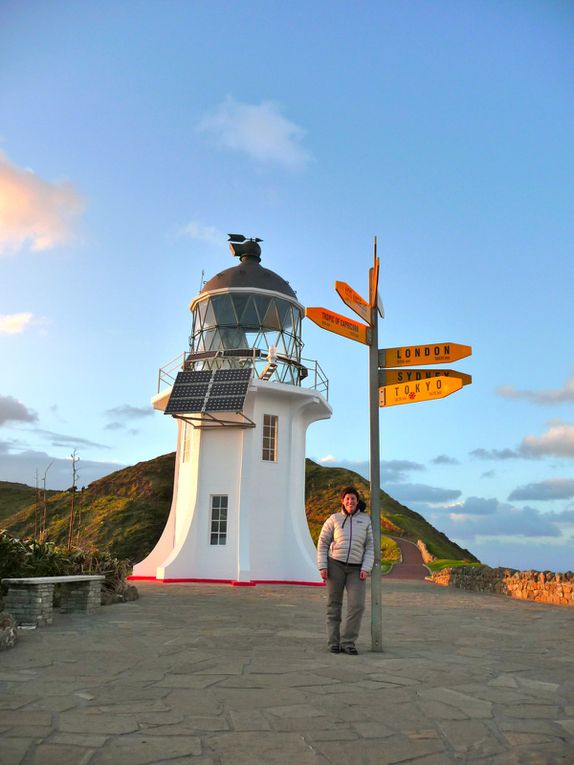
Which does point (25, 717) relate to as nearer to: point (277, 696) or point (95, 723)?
point (95, 723)

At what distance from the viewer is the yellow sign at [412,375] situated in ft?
25.4

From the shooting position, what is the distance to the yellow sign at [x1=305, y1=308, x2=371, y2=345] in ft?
25.3

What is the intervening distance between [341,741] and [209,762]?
32.0 inches

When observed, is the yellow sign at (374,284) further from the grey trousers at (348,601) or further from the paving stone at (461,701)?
the paving stone at (461,701)

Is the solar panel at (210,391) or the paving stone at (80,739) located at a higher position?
the solar panel at (210,391)

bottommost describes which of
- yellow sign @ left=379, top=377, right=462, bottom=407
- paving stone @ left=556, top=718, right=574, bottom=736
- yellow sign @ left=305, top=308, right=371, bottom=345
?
paving stone @ left=556, top=718, right=574, bottom=736

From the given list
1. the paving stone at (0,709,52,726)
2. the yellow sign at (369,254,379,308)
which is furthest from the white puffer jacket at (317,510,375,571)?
the paving stone at (0,709,52,726)

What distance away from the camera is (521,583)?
1664 cm

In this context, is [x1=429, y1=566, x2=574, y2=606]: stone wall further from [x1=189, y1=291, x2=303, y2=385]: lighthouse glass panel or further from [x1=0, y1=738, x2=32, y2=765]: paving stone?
[x1=0, y1=738, x2=32, y2=765]: paving stone

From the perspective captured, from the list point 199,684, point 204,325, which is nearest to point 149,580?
point 204,325

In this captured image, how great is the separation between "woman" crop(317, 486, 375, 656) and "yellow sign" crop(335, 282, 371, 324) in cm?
Answer: 217

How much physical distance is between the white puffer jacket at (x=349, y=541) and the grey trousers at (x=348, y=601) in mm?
92

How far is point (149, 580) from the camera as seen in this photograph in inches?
783

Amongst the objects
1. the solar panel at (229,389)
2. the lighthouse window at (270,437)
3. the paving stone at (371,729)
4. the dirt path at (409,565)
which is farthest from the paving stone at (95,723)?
the dirt path at (409,565)
